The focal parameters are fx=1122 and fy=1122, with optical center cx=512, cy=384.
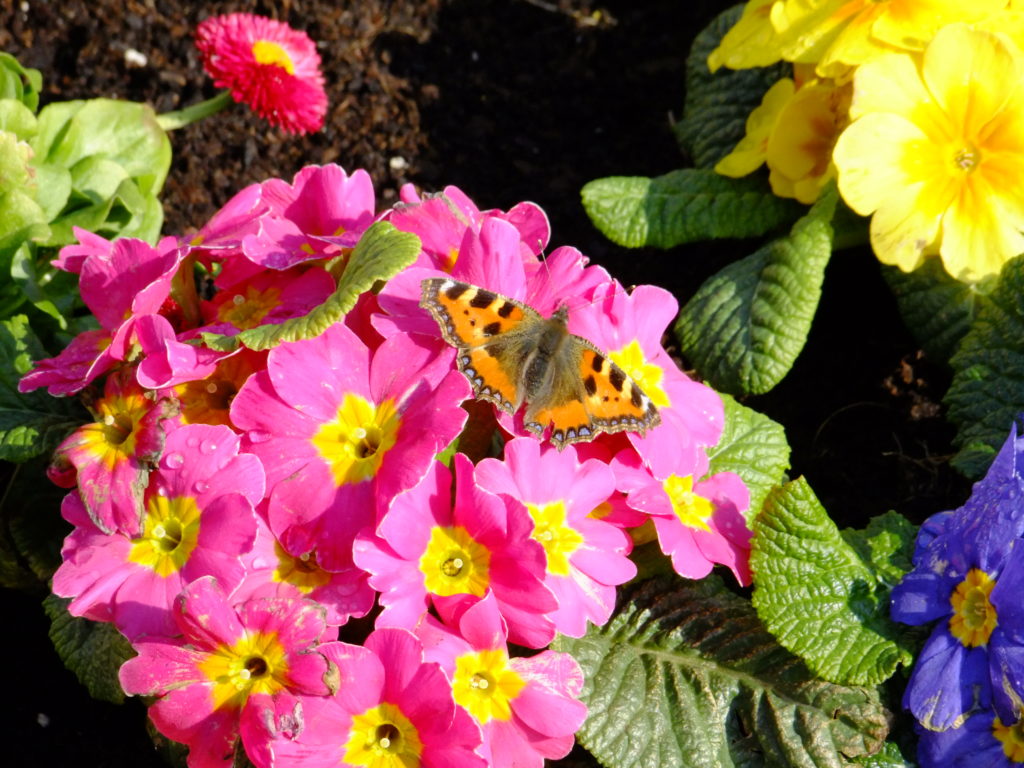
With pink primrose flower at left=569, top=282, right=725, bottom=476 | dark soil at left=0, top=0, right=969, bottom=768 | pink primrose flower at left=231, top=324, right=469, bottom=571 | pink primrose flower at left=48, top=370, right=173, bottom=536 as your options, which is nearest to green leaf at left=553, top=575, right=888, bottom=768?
pink primrose flower at left=569, top=282, right=725, bottom=476

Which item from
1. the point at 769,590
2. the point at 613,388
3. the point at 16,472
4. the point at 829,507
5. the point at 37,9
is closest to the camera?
the point at 613,388

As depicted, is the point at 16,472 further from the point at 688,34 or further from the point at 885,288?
the point at 688,34

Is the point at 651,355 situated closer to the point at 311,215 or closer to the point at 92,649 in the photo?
the point at 311,215

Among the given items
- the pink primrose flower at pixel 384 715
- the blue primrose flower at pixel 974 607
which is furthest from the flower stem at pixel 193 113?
the blue primrose flower at pixel 974 607

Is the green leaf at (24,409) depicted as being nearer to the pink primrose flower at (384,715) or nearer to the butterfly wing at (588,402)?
the pink primrose flower at (384,715)

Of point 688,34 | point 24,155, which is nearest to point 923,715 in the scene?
point 24,155

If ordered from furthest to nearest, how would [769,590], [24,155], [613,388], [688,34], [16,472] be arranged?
1. [688,34]
2. [24,155]
3. [16,472]
4. [769,590]
5. [613,388]

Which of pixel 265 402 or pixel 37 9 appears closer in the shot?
pixel 265 402
